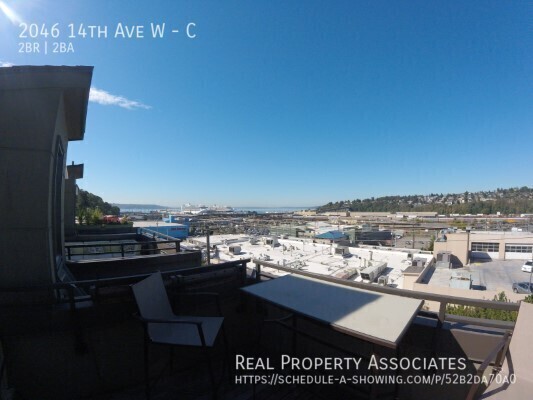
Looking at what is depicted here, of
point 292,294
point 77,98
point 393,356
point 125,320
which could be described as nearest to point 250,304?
point 292,294

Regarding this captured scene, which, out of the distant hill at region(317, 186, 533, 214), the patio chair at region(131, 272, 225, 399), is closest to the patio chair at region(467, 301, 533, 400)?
the patio chair at region(131, 272, 225, 399)

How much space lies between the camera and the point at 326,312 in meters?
1.68

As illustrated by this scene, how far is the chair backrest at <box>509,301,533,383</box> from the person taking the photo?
1292 millimetres

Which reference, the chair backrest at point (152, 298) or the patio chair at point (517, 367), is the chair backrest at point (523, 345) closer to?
the patio chair at point (517, 367)

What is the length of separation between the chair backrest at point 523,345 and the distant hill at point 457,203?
79.1m

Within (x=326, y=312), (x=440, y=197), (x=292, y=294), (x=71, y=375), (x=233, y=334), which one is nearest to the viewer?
(x=326, y=312)

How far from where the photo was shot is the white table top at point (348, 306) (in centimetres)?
144

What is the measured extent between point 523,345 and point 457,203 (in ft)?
326

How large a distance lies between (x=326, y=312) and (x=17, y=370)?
86.5 inches

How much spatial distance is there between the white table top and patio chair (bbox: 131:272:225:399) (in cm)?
44

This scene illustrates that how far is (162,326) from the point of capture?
1997 mm

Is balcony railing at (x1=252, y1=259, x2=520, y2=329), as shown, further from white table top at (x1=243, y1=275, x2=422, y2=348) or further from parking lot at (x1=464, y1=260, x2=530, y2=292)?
parking lot at (x1=464, y1=260, x2=530, y2=292)

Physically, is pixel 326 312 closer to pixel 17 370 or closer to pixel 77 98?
pixel 17 370

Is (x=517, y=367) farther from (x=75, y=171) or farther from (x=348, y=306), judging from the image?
(x=75, y=171)
